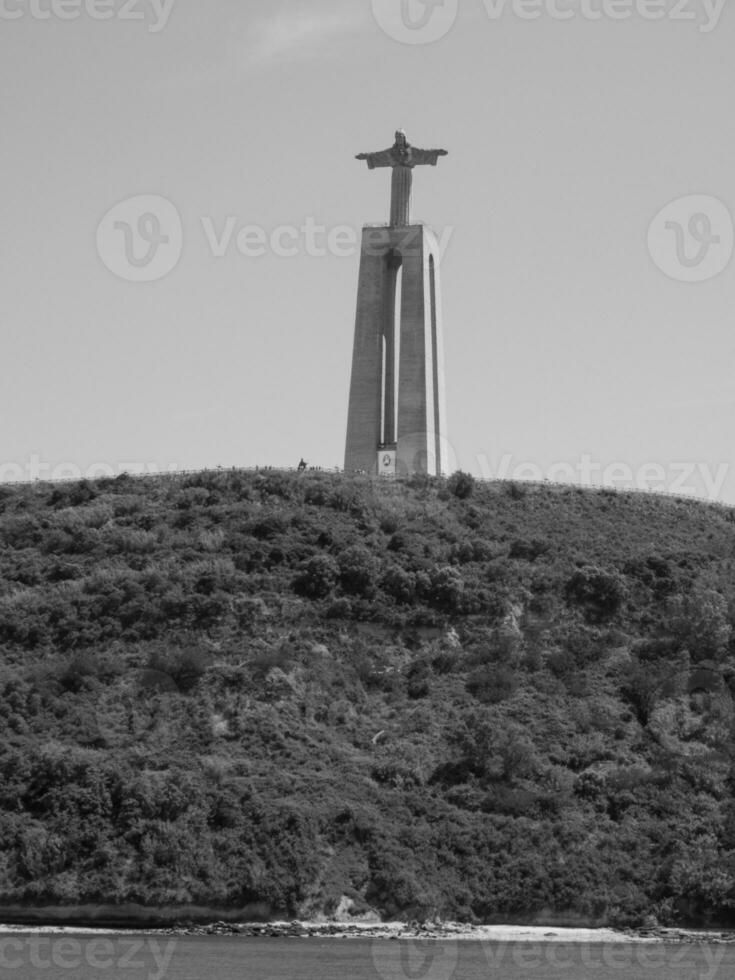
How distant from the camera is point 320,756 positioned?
221 feet

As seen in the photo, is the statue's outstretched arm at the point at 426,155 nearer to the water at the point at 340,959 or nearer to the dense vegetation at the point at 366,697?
the dense vegetation at the point at 366,697

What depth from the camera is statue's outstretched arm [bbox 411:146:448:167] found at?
288 ft

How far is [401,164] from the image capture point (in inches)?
3484

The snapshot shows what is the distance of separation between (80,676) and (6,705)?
311 centimetres

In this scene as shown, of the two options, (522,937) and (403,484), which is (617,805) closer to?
(522,937)

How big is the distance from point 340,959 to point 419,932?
6.40 m

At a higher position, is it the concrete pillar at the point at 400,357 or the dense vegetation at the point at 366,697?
the concrete pillar at the point at 400,357

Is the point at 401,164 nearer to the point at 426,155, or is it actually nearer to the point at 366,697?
the point at 426,155

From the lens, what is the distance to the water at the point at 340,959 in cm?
5084

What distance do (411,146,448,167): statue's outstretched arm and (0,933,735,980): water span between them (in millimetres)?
40259

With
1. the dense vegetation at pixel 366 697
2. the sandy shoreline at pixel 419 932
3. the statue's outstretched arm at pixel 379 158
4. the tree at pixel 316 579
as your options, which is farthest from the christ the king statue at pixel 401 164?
the sandy shoreline at pixel 419 932

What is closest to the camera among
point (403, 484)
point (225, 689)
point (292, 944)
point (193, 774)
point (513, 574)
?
point (292, 944)

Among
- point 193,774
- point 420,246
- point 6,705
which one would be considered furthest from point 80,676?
point 420,246

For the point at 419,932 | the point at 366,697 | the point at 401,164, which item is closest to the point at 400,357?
the point at 401,164
